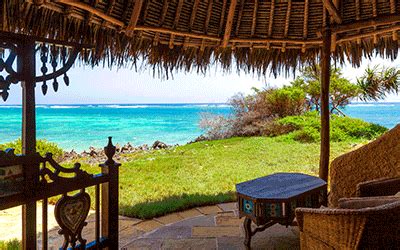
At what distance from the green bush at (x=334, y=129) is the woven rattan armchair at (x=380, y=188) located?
255 inches

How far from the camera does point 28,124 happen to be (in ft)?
5.04

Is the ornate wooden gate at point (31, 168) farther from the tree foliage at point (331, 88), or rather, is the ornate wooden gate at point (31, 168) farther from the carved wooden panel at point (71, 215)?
the tree foliage at point (331, 88)

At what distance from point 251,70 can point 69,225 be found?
3.21 metres

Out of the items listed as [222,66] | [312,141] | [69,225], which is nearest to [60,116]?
[312,141]

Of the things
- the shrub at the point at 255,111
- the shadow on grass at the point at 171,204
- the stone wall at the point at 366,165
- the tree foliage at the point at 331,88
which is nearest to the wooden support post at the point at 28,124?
the shadow on grass at the point at 171,204

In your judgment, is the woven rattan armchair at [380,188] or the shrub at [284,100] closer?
the woven rattan armchair at [380,188]

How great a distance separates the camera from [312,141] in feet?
28.0

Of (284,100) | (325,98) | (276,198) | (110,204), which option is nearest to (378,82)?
(284,100)

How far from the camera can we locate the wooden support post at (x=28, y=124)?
152cm

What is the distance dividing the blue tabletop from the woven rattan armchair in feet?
0.92

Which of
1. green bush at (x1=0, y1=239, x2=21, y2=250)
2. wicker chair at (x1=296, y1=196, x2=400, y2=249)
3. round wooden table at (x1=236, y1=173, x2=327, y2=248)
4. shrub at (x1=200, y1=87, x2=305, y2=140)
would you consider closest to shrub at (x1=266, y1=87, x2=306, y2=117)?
shrub at (x1=200, y1=87, x2=305, y2=140)

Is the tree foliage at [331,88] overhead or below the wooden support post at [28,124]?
overhead

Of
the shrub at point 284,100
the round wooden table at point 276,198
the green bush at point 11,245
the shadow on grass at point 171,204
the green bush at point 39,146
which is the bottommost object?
the green bush at point 11,245

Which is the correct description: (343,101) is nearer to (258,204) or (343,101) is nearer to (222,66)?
(222,66)
